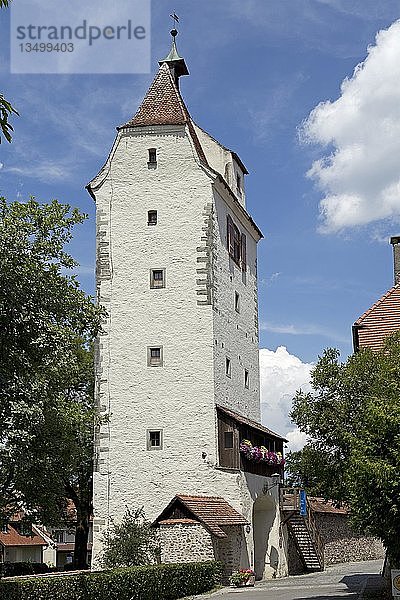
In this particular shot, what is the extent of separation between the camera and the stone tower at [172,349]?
35812mm

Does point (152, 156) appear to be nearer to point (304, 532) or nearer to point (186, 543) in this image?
point (186, 543)

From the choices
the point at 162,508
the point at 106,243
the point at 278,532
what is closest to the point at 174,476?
the point at 162,508

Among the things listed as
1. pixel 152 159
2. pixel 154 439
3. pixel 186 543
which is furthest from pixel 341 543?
pixel 152 159

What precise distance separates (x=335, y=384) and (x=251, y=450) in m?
9.02

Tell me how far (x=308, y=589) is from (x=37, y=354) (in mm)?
16857

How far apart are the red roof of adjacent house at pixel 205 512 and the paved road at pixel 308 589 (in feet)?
8.33

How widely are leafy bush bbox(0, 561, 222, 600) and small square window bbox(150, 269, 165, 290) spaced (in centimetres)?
1242

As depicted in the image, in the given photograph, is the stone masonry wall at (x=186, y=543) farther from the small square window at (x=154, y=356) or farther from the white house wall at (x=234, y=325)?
the small square window at (x=154, y=356)

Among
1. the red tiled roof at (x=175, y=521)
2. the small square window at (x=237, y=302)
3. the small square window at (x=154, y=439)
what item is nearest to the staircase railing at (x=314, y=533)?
the small square window at (x=237, y=302)

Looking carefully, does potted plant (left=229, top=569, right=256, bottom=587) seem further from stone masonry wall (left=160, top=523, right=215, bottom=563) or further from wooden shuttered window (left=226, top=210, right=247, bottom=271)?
wooden shuttered window (left=226, top=210, right=247, bottom=271)

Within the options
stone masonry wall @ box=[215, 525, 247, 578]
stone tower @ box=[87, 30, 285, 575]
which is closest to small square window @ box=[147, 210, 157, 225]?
stone tower @ box=[87, 30, 285, 575]

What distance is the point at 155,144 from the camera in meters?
39.6

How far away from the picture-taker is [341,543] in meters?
49.1

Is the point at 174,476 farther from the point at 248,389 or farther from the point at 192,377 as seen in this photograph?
the point at 248,389
